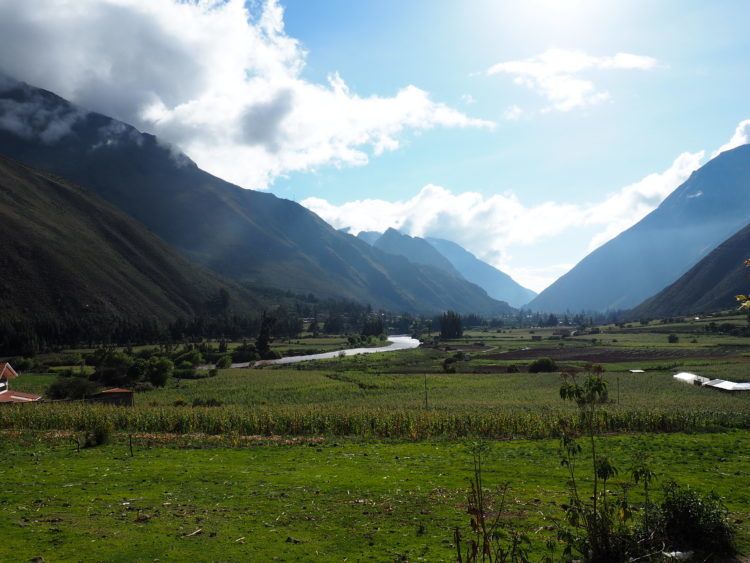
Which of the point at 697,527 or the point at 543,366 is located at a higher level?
the point at 697,527

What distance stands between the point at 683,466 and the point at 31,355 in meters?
128

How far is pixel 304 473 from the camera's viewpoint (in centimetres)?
2172

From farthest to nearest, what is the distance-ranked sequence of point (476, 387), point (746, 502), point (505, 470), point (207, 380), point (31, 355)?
point (31, 355), point (207, 380), point (476, 387), point (505, 470), point (746, 502)

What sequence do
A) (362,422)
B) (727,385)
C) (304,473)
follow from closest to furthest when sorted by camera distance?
(304,473)
(362,422)
(727,385)

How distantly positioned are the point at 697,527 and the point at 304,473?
14461 millimetres

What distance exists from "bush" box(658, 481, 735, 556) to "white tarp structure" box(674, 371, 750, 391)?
59304mm

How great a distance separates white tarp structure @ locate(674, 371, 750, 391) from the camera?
60.9 m

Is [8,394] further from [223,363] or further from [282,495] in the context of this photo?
[223,363]

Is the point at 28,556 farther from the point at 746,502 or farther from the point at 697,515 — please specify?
the point at 746,502

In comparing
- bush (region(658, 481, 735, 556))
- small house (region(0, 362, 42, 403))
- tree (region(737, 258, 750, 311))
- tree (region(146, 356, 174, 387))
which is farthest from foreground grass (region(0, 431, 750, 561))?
tree (region(146, 356, 174, 387))

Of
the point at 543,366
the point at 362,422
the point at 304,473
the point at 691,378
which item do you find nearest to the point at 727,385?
the point at 691,378

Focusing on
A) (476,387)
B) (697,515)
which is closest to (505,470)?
(697,515)

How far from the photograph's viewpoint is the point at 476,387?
2913 inches

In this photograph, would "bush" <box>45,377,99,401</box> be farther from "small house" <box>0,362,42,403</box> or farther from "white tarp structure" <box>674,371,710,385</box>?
"white tarp structure" <box>674,371,710,385</box>
